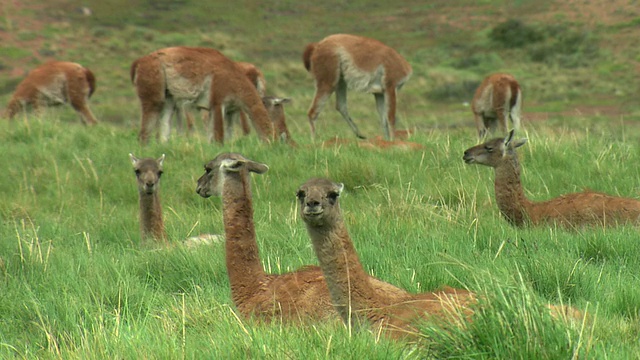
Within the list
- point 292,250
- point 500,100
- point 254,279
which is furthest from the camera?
point 500,100

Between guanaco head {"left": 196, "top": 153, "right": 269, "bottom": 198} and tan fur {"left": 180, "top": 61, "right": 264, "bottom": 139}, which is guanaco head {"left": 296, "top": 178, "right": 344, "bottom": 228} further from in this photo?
tan fur {"left": 180, "top": 61, "right": 264, "bottom": 139}

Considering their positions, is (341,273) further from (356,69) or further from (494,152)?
(356,69)

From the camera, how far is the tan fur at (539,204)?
640 centimetres

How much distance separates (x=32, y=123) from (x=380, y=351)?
382 inches

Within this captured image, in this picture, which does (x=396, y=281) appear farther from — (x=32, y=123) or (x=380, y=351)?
(x=32, y=123)

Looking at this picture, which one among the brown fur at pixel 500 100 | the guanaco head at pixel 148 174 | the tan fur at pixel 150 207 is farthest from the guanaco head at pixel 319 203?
the brown fur at pixel 500 100

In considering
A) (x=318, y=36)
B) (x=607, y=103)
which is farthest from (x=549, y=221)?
(x=318, y=36)

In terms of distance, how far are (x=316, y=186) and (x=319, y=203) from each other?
5.2 inches

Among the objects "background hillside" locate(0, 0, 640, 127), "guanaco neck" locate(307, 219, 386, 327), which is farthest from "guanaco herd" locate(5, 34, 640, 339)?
"background hillside" locate(0, 0, 640, 127)

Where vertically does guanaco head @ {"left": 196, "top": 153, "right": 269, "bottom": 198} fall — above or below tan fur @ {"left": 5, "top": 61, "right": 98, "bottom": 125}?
above

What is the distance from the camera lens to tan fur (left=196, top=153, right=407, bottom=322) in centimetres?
423

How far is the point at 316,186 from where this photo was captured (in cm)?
379

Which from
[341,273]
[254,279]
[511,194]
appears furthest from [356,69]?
[341,273]

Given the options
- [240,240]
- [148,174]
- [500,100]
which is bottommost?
[500,100]
